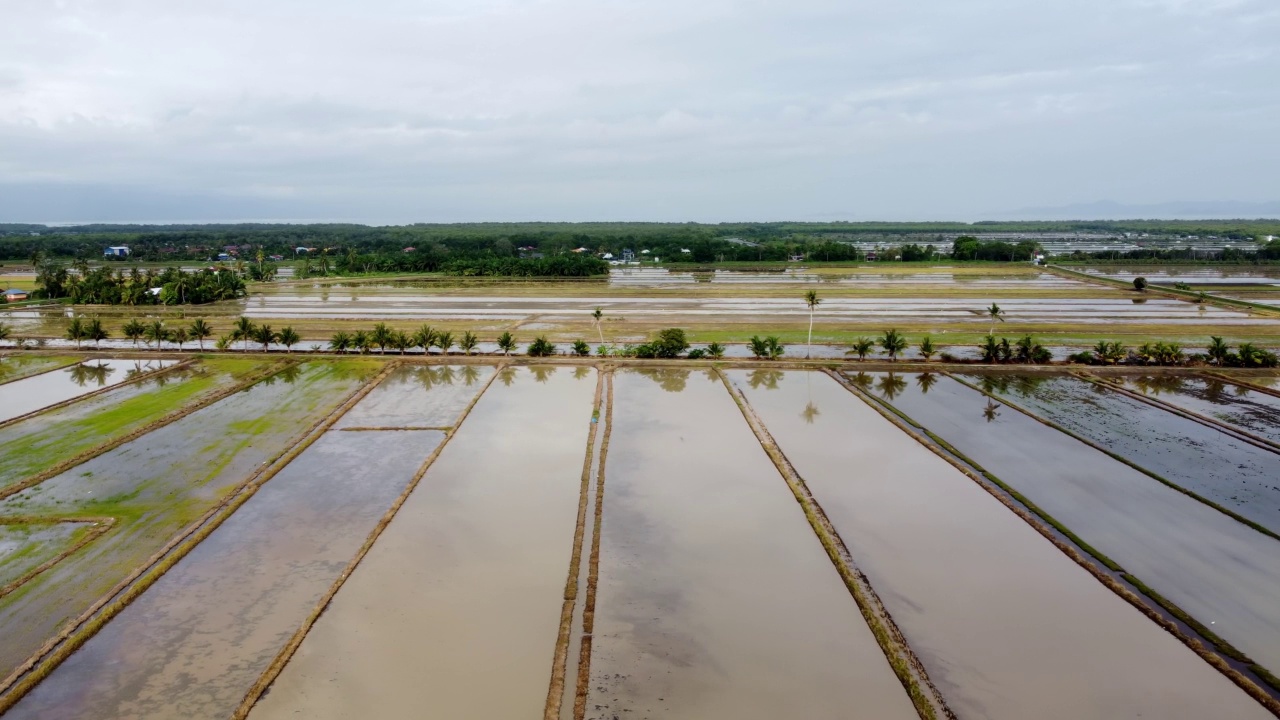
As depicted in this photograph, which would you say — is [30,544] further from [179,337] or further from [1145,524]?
[1145,524]

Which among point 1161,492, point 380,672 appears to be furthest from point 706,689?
point 1161,492

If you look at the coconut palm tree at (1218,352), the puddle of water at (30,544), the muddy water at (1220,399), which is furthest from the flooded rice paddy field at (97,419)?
the coconut palm tree at (1218,352)

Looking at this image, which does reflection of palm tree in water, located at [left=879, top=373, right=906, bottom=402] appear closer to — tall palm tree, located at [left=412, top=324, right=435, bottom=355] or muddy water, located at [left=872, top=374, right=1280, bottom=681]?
muddy water, located at [left=872, top=374, right=1280, bottom=681]

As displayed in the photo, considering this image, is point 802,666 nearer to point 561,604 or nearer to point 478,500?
point 561,604

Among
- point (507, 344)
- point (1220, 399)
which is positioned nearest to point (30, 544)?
point (507, 344)

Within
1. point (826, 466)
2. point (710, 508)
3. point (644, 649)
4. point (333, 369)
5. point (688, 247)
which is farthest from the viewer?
point (688, 247)
